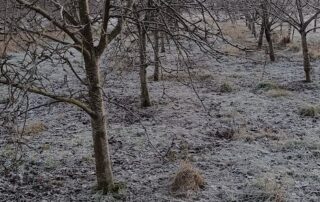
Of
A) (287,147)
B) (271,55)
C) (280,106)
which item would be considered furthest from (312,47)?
(287,147)

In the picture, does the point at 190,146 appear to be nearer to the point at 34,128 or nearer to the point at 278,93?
the point at 34,128

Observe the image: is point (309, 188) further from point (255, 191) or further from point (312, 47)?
point (312, 47)

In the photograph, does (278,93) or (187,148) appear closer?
(187,148)

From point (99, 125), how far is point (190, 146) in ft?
9.65

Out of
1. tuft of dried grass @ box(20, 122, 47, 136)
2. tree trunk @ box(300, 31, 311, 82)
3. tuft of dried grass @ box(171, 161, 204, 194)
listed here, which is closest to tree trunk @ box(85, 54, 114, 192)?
tuft of dried grass @ box(171, 161, 204, 194)

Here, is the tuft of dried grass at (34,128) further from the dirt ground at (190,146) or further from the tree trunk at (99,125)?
the tree trunk at (99,125)

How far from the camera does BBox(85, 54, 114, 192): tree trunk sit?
6.03 m

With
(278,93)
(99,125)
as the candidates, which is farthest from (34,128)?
(278,93)

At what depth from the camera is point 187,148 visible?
8609 millimetres

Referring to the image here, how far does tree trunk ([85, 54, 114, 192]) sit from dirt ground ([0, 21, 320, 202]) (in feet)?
0.75

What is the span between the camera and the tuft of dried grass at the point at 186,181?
6633mm

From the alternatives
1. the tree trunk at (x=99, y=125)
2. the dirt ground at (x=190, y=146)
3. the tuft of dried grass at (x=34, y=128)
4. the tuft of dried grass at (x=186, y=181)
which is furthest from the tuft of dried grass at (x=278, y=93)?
the tree trunk at (x=99, y=125)

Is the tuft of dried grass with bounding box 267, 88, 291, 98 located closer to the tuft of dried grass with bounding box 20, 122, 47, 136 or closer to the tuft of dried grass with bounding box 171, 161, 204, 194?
the tuft of dried grass with bounding box 20, 122, 47, 136

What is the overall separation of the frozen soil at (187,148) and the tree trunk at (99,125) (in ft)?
0.70
